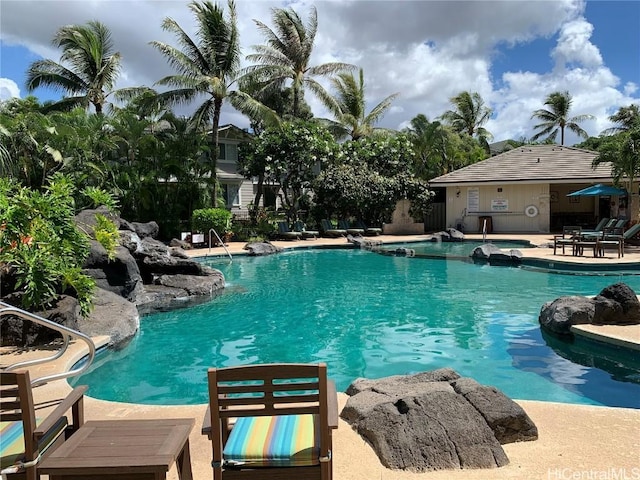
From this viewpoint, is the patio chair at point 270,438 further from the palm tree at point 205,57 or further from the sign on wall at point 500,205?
the sign on wall at point 500,205

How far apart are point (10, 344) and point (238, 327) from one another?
11.6 ft

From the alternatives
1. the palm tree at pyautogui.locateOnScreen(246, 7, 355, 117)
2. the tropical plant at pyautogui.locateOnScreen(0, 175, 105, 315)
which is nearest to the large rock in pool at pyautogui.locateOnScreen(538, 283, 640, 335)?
the tropical plant at pyautogui.locateOnScreen(0, 175, 105, 315)

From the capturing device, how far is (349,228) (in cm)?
2612

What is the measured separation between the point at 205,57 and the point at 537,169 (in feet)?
57.6

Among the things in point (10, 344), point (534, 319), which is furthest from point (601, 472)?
point (10, 344)

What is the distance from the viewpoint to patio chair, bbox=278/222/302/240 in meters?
23.8

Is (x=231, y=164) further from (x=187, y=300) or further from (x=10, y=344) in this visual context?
(x=10, y=344)

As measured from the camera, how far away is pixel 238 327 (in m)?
Result: 9.09

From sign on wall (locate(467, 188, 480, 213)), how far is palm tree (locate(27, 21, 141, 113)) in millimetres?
19528

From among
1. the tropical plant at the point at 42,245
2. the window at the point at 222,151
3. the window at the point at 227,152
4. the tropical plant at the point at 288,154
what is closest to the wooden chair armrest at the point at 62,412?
the tropical plant at the point at 42,245

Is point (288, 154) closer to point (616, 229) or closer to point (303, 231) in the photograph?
point (303, 231)

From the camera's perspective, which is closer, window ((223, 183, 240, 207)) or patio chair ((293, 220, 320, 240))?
patio chair ((293, 220, 320, 240))

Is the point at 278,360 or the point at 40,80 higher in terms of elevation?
the point at 40,80

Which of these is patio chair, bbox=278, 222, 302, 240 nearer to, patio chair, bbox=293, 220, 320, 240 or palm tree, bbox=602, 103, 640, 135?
patio chair, bbox=293, 220, 320, 240
